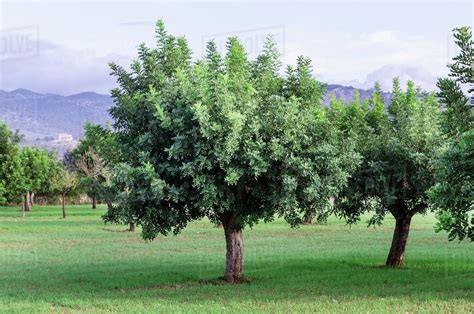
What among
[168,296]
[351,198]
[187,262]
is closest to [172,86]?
[168,296]

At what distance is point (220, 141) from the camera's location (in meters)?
21.1

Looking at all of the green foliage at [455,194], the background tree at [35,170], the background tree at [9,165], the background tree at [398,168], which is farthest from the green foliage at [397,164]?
the background tree at [35,170]

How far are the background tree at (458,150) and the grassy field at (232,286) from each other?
3.93m

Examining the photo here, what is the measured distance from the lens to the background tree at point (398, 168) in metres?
26.6

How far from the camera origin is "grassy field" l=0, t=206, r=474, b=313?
19.2 meters

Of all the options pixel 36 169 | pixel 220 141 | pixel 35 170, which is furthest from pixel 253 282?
pixel 36 169

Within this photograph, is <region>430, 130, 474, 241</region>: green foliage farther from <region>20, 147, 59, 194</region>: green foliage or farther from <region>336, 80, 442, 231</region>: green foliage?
<region>20, 147, 59, 194</region>: green foliage

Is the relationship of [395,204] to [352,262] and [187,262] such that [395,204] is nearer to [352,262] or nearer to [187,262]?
[352,262]

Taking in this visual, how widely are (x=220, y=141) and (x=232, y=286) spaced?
18.3 ft

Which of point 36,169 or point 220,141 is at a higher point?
point 36,169

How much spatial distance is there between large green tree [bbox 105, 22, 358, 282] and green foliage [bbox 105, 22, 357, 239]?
0.04 m

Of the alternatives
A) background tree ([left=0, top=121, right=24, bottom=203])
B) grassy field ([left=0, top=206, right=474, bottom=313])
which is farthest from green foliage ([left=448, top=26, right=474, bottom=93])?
background tree ([left=0, top=121, right=24, bottom=203])

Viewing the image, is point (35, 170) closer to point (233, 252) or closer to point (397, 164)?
point (233, 252)

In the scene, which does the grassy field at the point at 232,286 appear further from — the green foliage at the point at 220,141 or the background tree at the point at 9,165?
the background tree at the point at 9,165
